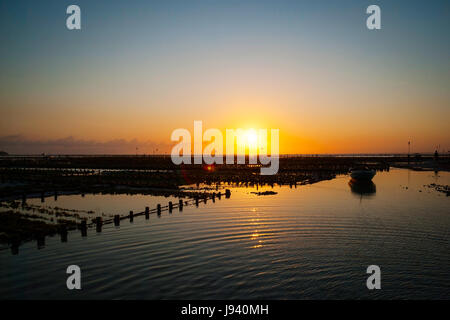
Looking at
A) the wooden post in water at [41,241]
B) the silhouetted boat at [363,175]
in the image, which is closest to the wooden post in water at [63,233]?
the wooden post in water at [41,241]

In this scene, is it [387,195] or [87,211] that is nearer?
[87,211]

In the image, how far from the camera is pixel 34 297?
13469mm

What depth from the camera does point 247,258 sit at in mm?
Answer: 18500

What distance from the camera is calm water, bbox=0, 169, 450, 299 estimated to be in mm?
14258

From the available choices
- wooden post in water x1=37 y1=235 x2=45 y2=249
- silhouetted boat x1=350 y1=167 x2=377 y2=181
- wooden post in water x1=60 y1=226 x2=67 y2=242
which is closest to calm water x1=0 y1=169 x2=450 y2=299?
wooden post in water x1=60 y1=226 x2=67 y2=242

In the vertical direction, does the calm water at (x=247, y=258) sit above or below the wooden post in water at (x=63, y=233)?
below

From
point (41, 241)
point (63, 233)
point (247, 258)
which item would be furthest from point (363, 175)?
point (41, 241)

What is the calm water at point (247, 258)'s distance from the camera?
46.8 ft

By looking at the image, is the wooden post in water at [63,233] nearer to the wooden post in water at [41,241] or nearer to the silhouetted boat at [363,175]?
the wooden post in water at [41,241]

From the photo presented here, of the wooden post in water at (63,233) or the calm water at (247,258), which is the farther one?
the wooden post in water at (63,233)

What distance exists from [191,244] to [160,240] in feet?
7.76

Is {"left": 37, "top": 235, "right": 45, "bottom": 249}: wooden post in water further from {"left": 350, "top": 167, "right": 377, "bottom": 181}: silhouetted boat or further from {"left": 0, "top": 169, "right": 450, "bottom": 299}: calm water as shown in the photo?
{"left": 350, "top": 167, "right": 377, "bottom": 181}: silhouetted boat

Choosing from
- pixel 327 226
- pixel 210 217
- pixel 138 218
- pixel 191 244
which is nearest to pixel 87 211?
pixel 138 218

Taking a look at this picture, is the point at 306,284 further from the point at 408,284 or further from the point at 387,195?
the point at 387,195
